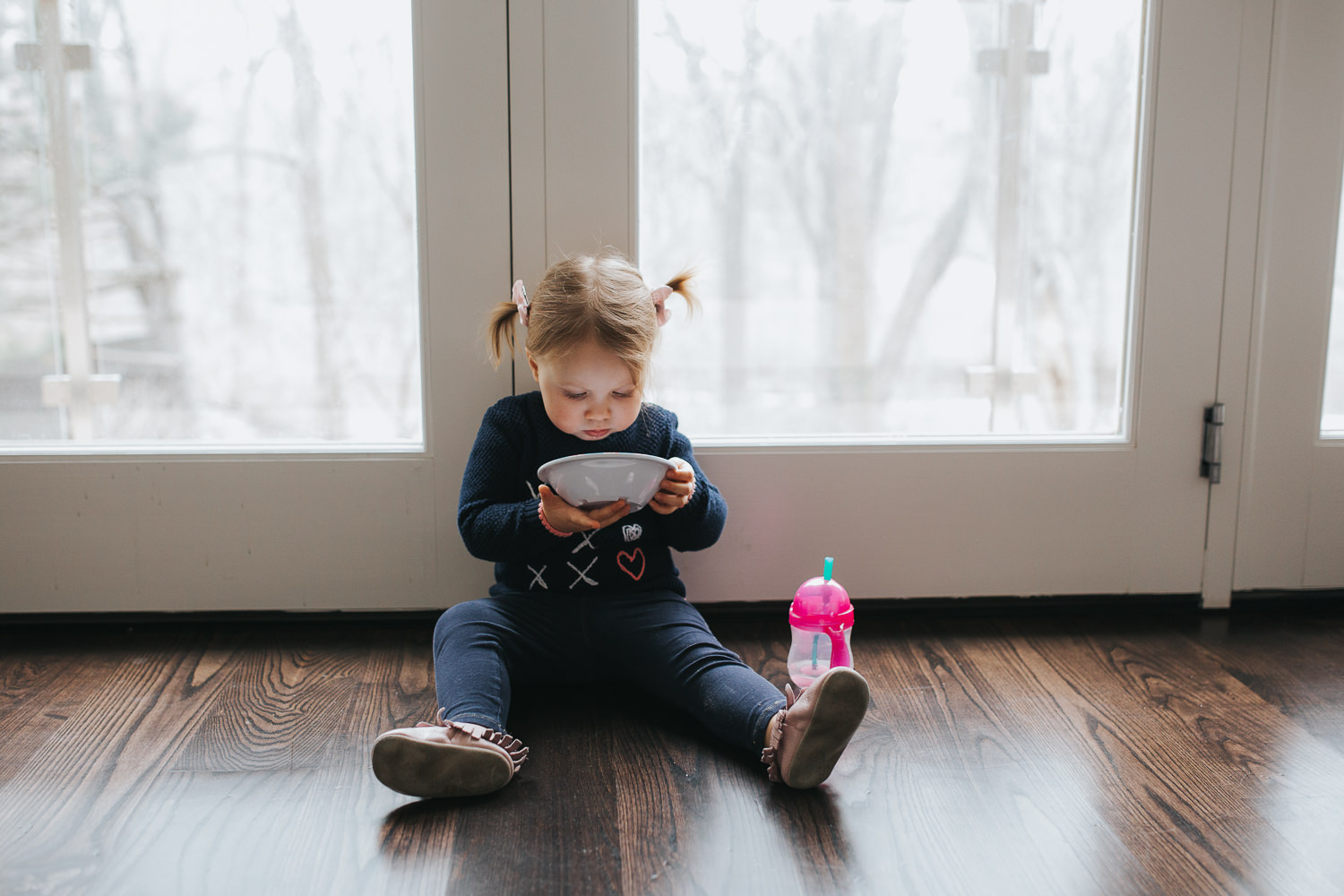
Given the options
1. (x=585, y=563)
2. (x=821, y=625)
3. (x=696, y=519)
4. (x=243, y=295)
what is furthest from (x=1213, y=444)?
(x=243, y=295)

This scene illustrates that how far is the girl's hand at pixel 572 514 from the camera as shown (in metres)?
1.05

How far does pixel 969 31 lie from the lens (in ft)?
4.34

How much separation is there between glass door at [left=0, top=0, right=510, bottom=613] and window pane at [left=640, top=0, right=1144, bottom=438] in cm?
28

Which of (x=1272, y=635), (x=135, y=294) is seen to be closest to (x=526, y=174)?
(x=135, y=294)

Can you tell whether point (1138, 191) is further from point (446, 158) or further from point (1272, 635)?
point (446, 158)

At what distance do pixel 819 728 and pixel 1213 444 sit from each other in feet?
2.84

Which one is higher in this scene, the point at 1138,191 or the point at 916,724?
the point at 1138,191

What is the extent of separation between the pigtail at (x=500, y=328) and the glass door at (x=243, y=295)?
0.06m

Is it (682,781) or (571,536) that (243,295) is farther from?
(682,781)

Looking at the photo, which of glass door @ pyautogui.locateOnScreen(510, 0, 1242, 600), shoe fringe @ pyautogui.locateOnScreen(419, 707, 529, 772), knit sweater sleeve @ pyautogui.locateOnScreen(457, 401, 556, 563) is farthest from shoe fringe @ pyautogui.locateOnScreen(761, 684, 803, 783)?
glass door @ pyautogui.locateOnScreen(510, 0, 1242, 600)

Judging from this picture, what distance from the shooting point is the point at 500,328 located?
4.03 feet

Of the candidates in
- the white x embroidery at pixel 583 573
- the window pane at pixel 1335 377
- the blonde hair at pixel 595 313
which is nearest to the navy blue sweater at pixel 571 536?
the white x embroidery at pixel 583 573

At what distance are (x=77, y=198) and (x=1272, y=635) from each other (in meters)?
1.73

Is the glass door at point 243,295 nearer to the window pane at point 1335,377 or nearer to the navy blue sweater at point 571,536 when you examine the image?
the navy blue sweater at point 571,536
